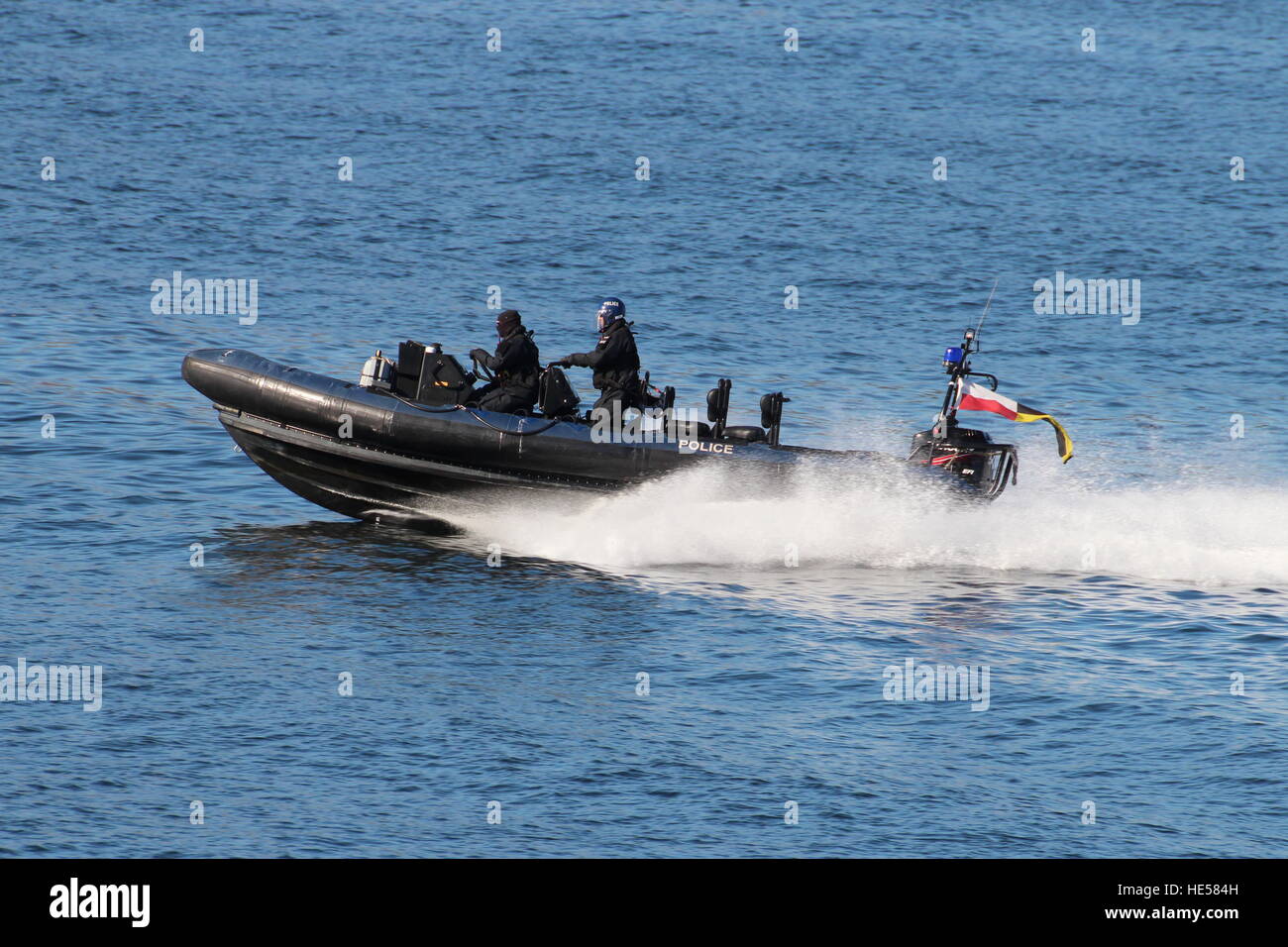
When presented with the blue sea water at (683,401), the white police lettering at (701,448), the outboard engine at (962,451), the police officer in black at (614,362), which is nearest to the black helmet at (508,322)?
the police officer in black at (614,362)

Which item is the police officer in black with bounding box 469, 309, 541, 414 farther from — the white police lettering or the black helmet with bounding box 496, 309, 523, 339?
the white police lettering

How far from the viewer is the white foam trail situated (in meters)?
15.7

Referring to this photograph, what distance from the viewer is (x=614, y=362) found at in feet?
50.8

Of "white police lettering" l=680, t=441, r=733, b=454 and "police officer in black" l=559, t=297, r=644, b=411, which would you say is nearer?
"police officer in black" l=559, t=297, r=644, b=411

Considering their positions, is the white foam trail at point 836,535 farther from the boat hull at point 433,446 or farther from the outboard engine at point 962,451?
the outboard engine at point 962,451

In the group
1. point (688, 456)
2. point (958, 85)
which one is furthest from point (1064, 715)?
point (958, 85)

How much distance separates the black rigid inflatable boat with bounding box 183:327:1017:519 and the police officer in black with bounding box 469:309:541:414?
16 cm

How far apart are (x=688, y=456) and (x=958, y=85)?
28587 mm

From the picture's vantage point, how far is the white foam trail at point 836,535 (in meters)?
15.7

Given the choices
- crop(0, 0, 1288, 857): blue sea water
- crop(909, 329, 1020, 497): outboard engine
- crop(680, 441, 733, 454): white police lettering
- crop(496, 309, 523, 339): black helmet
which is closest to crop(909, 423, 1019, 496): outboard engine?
crop(909, 329, 1020, 497): outboard engine

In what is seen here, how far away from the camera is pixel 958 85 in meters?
41.5

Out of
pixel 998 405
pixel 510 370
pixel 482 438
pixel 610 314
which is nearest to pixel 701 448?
pixel 610 314

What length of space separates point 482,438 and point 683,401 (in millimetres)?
6757

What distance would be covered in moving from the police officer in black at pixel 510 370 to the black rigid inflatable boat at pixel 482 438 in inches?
6.4
